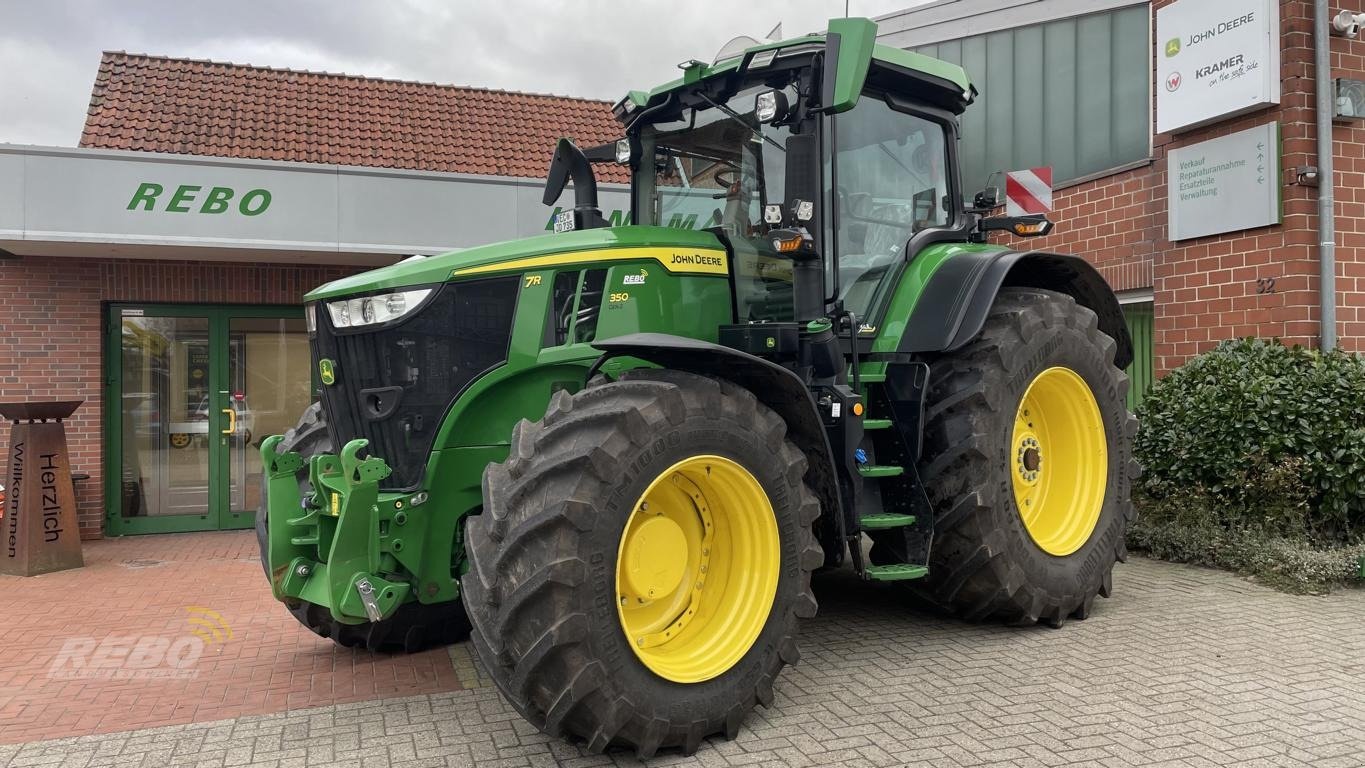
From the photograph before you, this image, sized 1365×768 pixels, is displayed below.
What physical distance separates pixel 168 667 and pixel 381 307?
2.44 meters

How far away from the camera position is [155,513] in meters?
9.46

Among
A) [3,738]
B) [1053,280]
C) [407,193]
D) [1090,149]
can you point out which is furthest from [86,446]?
[1090,149]

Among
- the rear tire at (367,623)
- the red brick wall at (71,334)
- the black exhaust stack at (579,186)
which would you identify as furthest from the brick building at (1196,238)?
the red brick wall at (71,334)

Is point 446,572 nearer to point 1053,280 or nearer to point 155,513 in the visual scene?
point 1053,280

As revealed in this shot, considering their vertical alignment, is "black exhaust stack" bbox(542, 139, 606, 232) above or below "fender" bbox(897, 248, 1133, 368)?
above

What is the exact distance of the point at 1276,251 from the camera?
6.89 m

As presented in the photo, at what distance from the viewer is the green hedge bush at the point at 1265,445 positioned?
6000 millimetres

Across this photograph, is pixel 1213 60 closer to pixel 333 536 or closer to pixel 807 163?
pixel 807 163

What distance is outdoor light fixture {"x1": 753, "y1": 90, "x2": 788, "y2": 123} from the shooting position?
4.09 meters

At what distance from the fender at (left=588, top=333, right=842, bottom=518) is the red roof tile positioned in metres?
6.42

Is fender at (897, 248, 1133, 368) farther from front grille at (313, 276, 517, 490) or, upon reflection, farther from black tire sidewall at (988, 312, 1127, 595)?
front grille at (313, 276, 517, 490)

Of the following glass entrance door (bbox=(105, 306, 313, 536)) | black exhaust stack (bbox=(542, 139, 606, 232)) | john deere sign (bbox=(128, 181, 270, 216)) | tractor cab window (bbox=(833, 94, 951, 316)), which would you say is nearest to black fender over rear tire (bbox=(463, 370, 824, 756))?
tractor cab window (bbox=(833, 94, 951, 316))

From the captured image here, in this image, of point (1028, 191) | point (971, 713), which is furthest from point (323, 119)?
point (971, 713)

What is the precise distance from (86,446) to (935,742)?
8552mm
